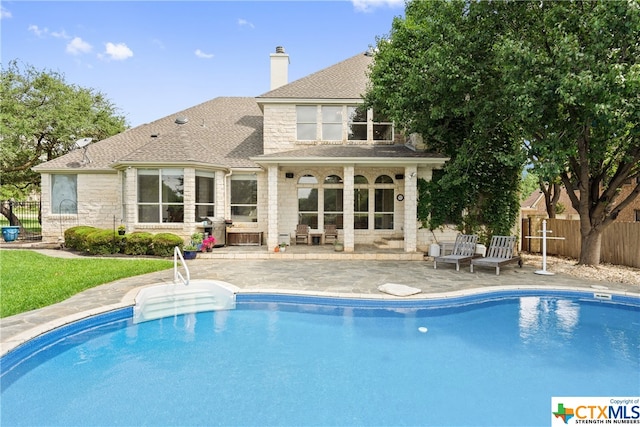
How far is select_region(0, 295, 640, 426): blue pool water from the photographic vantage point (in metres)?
4.11

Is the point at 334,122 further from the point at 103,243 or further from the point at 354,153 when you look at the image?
the point at 103,243

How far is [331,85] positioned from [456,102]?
22.4 feet

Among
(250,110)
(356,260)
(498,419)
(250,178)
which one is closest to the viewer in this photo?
(498,419)

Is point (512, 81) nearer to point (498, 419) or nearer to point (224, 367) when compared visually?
point (498, 419)

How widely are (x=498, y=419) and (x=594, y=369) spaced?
8.28ft

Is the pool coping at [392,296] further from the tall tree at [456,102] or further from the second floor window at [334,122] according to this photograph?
the second floor window at [334,122]

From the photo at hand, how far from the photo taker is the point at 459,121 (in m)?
13.7

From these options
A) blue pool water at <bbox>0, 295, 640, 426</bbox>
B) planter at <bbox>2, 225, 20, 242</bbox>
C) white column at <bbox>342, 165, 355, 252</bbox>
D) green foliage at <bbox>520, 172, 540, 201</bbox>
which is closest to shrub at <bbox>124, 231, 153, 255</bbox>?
blue pool water at <bbox>0, 295, 640, 426</bbox>

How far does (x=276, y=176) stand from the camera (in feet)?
43.3

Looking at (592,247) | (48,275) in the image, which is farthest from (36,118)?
(592,247)

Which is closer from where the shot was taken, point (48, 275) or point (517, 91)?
point (517, 91)

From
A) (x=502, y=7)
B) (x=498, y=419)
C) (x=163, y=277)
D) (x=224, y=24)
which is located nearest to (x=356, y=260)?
(x=163, y=277)

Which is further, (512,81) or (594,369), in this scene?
(512,81)

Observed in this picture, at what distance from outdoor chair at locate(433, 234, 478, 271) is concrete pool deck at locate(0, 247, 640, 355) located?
31 cm
